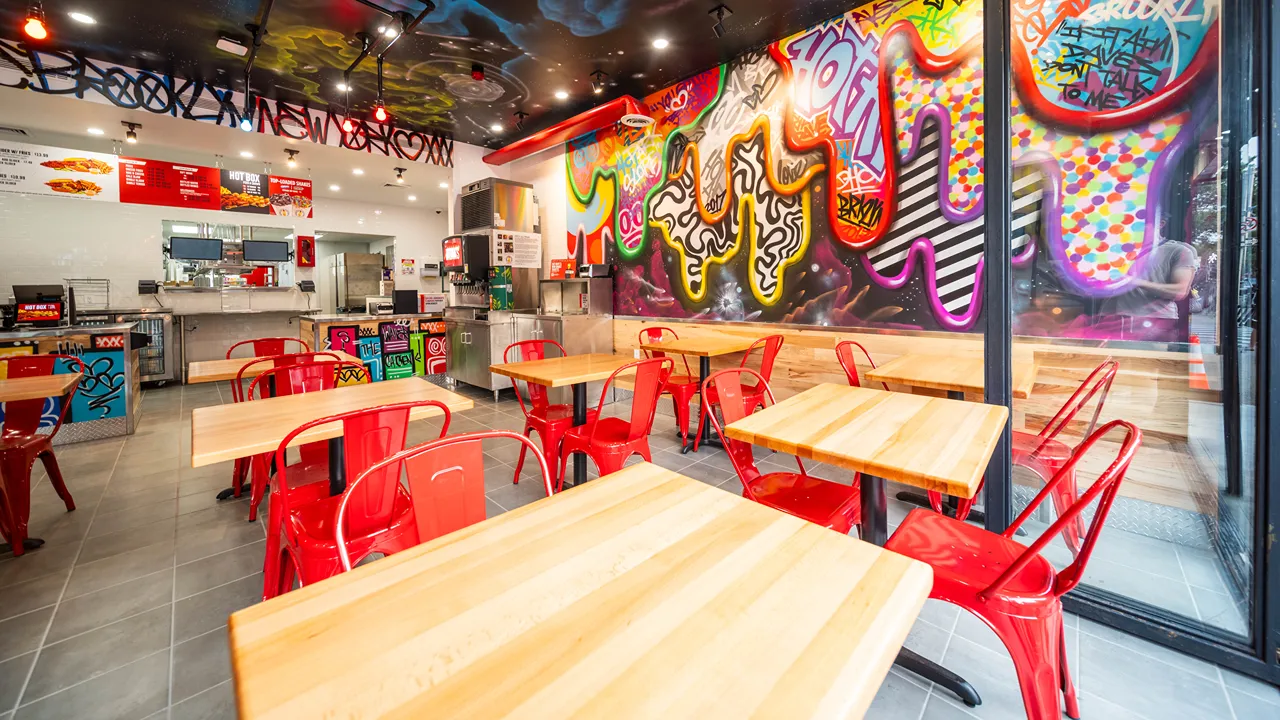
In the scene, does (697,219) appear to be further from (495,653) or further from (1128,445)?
(495,653)

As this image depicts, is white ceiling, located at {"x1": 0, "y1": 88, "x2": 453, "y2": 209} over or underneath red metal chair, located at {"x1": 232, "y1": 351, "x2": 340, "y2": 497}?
over

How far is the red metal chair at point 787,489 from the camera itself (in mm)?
1969

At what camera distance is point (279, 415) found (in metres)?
2.23

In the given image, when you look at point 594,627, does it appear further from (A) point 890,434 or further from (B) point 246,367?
(B) point 246,367

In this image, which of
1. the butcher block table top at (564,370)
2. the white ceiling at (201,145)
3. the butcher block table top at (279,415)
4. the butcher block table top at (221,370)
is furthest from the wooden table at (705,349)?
the white ceiling at (201,145)

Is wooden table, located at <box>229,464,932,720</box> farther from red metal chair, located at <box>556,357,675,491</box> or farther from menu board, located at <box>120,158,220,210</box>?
menu board, located at <box>120,158,220,210</box>

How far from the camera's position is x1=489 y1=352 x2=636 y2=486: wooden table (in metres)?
3.08

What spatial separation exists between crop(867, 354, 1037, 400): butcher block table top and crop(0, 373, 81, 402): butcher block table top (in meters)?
4.60

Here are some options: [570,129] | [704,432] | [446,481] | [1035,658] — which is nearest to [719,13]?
[570,129]

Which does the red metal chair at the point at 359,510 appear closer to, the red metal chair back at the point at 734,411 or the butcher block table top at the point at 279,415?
the butcher block table top at the point at 279,415

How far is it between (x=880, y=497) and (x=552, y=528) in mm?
1351

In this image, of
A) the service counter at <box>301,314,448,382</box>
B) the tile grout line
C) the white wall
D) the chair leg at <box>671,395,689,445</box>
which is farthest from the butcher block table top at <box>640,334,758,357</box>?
the white wall

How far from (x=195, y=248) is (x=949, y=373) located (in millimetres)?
10224

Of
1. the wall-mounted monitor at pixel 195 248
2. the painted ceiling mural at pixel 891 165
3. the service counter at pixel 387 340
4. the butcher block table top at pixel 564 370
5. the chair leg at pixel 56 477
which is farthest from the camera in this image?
the wall-mounted monitor at pixel 195 248
